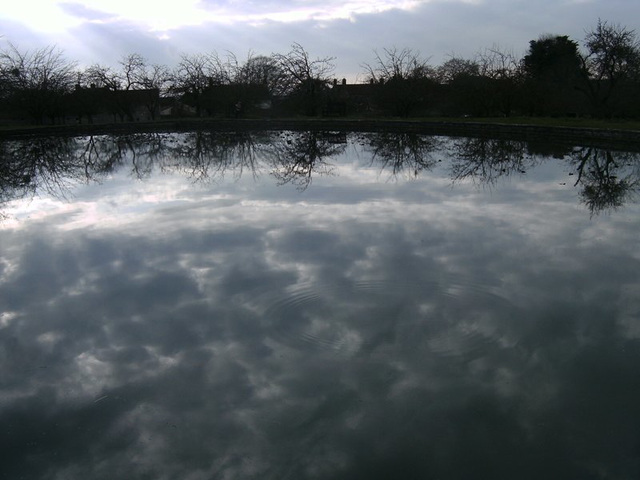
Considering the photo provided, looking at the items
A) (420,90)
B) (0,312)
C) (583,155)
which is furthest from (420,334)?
(420,90)

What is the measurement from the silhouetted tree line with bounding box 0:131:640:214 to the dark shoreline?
5.79 ft

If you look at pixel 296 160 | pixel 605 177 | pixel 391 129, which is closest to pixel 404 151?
pixel 296 160

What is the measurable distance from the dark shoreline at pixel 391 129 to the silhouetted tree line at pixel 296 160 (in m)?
1.77

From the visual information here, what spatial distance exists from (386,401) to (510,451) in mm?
822

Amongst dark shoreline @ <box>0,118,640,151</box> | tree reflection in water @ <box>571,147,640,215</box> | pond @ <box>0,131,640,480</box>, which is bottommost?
pond @ <box>0,131,640,480</box>

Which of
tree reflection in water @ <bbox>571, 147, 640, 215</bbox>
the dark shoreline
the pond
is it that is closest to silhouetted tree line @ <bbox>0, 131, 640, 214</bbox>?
tree reflection in water @ <bbox>571, 147, 640, 215</bbox>

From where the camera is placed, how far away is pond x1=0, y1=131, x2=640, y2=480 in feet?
10.3

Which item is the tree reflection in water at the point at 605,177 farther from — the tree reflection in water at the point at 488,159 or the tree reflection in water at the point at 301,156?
the tree reflection in water at the point at 301,156

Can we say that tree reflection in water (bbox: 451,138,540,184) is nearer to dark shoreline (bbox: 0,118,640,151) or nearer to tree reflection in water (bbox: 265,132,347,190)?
dark shoreline (bbox: 0,118,640,151)

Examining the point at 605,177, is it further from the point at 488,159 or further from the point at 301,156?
the point at 301,156

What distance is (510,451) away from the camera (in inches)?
122

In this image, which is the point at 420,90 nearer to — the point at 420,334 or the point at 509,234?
the point at 509,234

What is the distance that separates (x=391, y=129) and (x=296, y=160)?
12943 mm

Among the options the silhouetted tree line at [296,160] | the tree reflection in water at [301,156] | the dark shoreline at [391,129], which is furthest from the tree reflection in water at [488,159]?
the tree reflection in water at [301,156]
